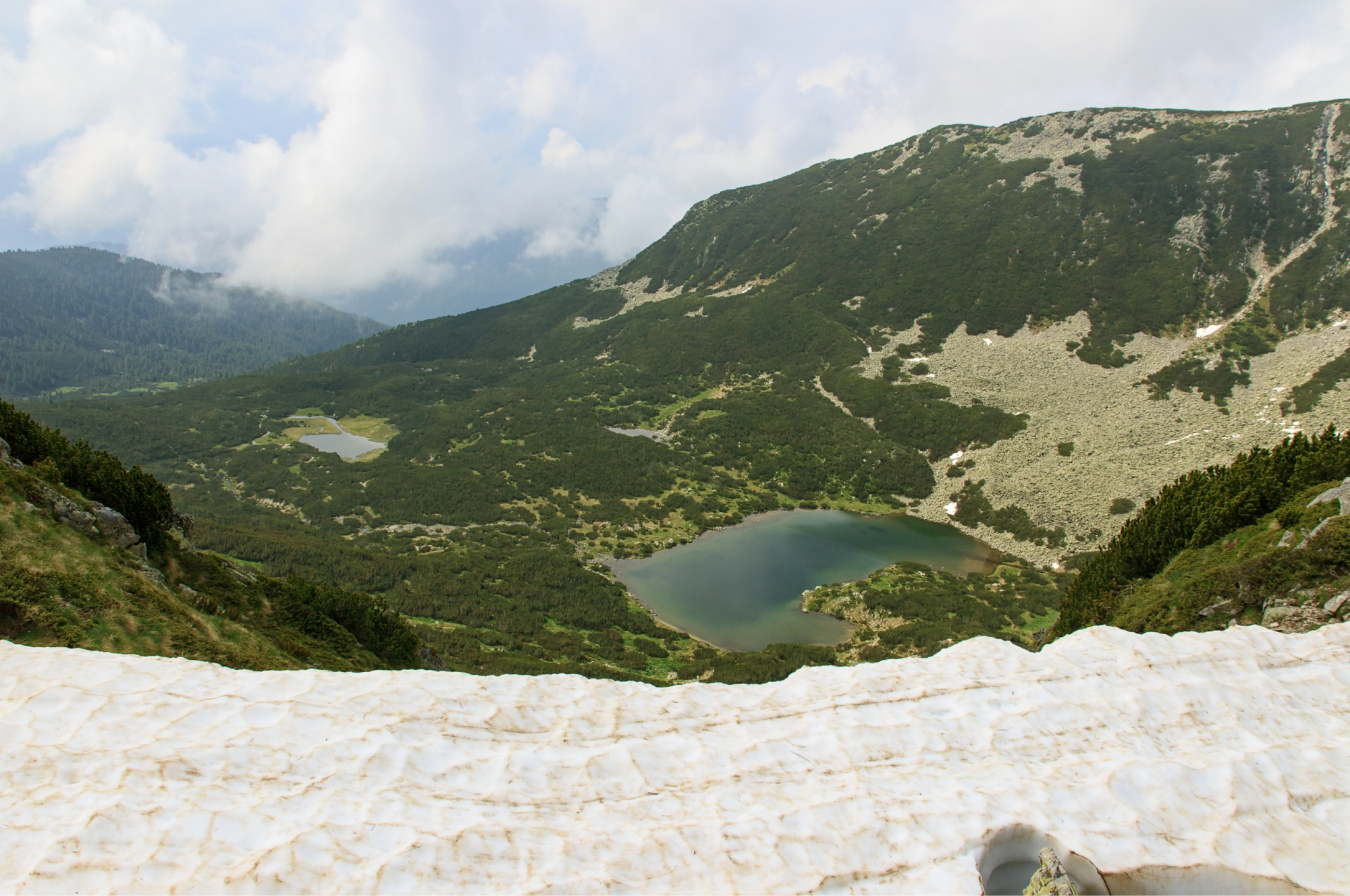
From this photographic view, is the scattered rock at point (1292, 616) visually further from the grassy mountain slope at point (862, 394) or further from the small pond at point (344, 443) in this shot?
the small pond at point (344, 443)

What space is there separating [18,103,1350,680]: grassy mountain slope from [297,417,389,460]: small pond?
17.7 ft

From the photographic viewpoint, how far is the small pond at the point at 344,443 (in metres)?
98.3

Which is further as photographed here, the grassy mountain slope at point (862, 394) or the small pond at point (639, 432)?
the small pond at point (639, 432)

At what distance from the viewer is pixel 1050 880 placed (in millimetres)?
5922

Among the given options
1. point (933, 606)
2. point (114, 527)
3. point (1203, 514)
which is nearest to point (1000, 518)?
point (933, 606)

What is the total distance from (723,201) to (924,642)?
528 feet

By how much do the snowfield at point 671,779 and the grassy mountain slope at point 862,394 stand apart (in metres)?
23.6

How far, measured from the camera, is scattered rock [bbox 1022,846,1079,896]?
5801 mm

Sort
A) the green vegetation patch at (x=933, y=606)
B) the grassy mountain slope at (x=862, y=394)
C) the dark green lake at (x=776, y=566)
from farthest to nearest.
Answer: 1. the grassy mountain slope at (x=862, y=394)
2. the dark green lake at (x=776, y=566)
3. the green vegetation patch at (x=933, y=606)

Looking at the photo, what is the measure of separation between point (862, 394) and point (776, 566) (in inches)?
1777

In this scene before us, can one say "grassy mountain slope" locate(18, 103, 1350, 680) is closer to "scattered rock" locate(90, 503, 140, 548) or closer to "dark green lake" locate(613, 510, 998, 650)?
"dark green lake" locate(613, 510, 998, 650)

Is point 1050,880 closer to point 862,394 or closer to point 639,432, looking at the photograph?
point 639,432

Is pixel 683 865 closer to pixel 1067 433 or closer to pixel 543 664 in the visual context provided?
pixel 543 664

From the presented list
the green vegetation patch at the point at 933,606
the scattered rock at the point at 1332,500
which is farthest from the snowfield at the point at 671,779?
the green vegetation patch at the point at 933,606
